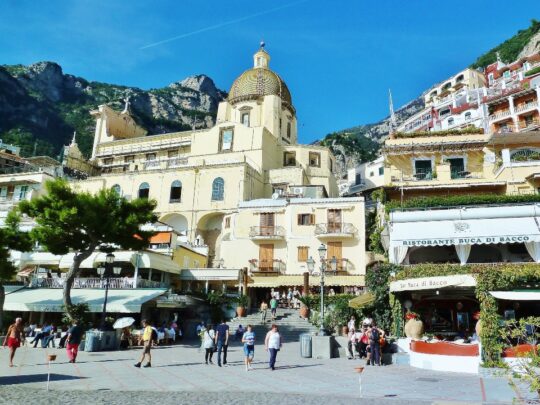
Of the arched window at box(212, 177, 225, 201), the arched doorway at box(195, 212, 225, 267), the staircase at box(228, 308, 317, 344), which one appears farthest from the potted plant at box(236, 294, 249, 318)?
the arched window at box(212, 177, 225, 201)

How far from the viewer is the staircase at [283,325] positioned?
22.7 meters

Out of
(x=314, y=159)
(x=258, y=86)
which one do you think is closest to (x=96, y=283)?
(x=314, y=159)

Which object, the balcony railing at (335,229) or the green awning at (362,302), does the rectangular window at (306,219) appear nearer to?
the balcony railing at (335,229)

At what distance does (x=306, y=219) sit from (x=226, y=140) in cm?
1587

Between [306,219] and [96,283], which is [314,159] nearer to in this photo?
[306,219]

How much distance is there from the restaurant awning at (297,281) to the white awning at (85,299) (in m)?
8.22

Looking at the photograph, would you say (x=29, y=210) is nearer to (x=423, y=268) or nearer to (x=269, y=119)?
(x=423, y=268)

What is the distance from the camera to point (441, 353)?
14797mm

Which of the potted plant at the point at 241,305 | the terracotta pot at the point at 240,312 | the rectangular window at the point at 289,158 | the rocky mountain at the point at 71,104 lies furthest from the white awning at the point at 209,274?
the rocky mountain at the point at 71,104

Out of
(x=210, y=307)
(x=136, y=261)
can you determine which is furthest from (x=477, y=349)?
(x=136, y=261)

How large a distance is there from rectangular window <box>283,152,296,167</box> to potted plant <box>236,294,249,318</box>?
73.8 feet

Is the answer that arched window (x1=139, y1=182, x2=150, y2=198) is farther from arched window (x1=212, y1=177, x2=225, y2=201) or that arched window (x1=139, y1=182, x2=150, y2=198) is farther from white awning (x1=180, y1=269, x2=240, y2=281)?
white awning (x1=180, y1=269, x2=240, y2=281)

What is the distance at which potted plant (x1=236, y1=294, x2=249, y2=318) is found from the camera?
84.4 feet

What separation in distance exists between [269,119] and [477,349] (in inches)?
1477
